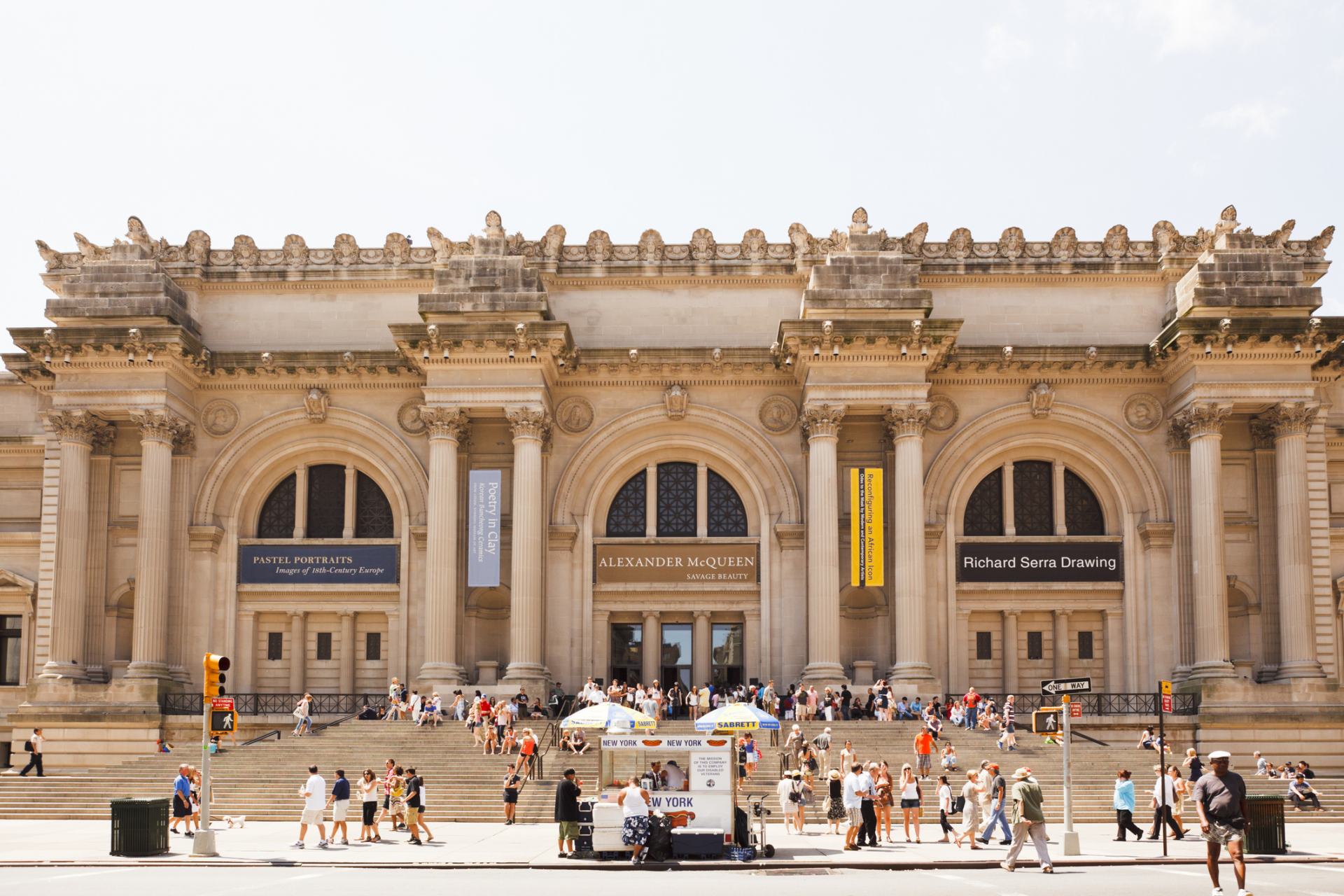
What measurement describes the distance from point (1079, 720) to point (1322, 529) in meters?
10.2

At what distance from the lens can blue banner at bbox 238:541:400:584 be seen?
49.0 metres

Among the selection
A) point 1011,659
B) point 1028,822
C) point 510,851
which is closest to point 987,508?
point 1011,659

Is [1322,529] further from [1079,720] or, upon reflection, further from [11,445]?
[11,445]

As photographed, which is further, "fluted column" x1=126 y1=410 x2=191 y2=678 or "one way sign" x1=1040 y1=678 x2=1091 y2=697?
"fluted column" x1=126 y1=410 x2=191 y2=678

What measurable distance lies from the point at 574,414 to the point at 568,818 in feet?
78.7

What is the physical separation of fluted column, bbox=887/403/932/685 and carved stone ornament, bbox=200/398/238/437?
21389mm

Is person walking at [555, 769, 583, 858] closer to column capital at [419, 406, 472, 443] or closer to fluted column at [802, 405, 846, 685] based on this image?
fluted column at [802, 405, 846, 685]

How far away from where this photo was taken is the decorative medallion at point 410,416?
162 feet

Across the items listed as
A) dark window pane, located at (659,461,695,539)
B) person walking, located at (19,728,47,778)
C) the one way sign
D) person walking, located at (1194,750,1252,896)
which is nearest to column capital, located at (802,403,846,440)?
dark window pane, located at (659,461,695,539)

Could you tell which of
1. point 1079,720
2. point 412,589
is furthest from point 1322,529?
point 412,589

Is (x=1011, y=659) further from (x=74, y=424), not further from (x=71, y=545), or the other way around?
(x=74, y=424)

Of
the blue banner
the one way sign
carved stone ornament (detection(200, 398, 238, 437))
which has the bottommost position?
the one way sign

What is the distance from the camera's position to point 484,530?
46.7 meters

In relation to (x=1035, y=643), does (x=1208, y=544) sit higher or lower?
higher
